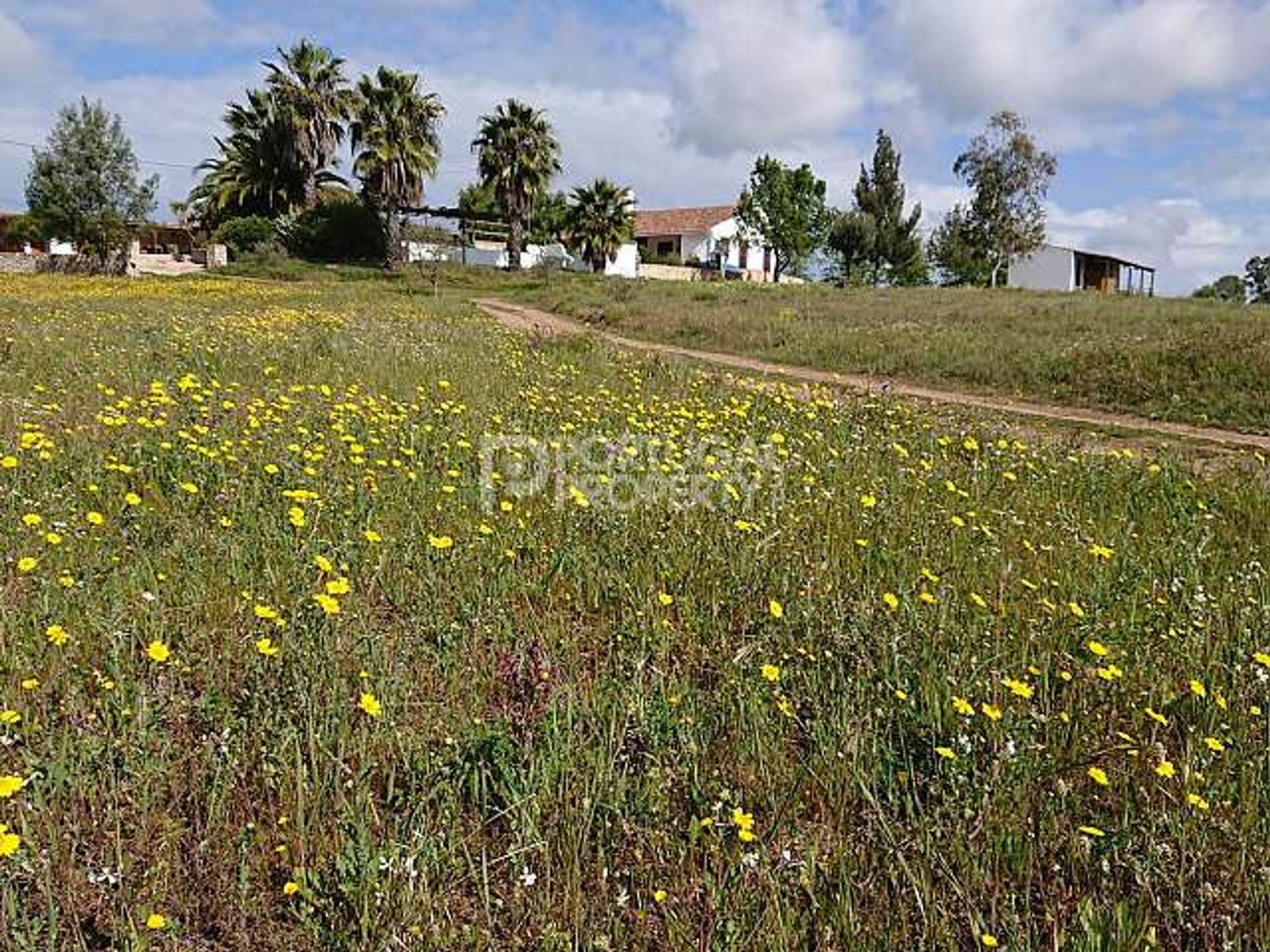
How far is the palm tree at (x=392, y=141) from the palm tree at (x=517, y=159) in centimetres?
364

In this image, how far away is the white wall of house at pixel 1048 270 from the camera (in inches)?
2240

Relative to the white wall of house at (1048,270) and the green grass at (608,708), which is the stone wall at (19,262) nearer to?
the green grass at (608,708)

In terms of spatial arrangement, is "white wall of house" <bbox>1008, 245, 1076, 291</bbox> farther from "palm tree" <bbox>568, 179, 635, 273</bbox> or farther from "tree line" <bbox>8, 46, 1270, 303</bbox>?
"palm tree" <bbox>568, 179, 635, 273</bbox>

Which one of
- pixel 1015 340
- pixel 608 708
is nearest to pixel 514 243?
pixel 1015 340

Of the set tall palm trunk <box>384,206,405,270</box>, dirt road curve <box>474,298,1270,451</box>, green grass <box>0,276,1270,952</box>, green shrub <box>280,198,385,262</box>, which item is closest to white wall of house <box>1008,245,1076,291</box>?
tall palm trunk <box>384,206,405,270</box>

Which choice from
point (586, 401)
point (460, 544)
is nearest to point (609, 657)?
point (460, 544)

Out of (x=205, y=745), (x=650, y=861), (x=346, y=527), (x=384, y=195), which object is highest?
(x=384, y=195)

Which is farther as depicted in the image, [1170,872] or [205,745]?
[205,745]

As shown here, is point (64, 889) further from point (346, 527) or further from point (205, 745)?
point (346, 527)

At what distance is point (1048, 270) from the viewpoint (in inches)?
2280

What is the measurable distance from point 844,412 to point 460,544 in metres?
4.87

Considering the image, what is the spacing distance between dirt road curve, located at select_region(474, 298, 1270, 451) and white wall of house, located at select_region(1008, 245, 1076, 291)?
46.6 meters

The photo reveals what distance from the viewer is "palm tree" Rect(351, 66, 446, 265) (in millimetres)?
42531

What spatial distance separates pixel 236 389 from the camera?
6895 millimetres
